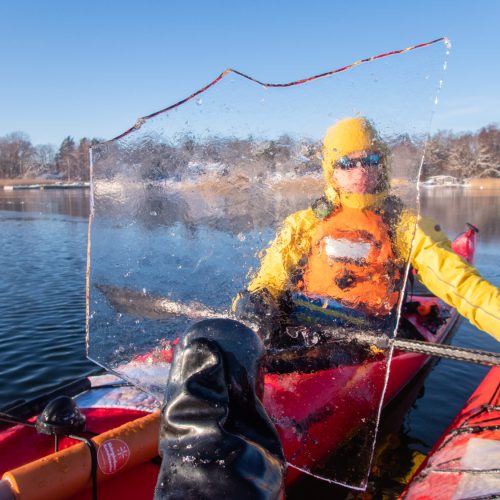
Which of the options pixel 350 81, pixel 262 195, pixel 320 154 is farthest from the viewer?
pixel 262 195

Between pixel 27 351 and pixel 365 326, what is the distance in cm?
544

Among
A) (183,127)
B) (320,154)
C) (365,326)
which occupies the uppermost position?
(183,127)

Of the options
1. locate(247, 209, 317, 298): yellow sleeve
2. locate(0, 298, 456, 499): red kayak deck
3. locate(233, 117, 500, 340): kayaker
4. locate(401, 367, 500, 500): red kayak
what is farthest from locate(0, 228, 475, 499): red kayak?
locate(401, 367, 500, 500): red kayak

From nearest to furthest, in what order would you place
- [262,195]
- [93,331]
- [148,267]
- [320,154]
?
[320,154] → [262,195] → [148,267] → [93,331]

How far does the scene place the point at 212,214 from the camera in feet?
8.55

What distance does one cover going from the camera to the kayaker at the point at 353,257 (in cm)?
224

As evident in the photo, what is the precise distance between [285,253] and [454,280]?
109cm

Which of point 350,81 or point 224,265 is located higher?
point 350,81

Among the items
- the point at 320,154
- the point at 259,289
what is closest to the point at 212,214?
the point at 259,289

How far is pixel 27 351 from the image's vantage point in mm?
6398

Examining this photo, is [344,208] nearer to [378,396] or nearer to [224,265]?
[224,265]

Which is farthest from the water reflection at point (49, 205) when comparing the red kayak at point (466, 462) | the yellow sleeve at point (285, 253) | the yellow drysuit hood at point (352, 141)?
the yellow drysuit hood at point (352, 141)

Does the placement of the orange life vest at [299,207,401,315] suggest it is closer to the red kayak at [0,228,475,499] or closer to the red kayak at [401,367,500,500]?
the red kayak at [0,228,475,499]

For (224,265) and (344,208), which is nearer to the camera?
(344,208)
